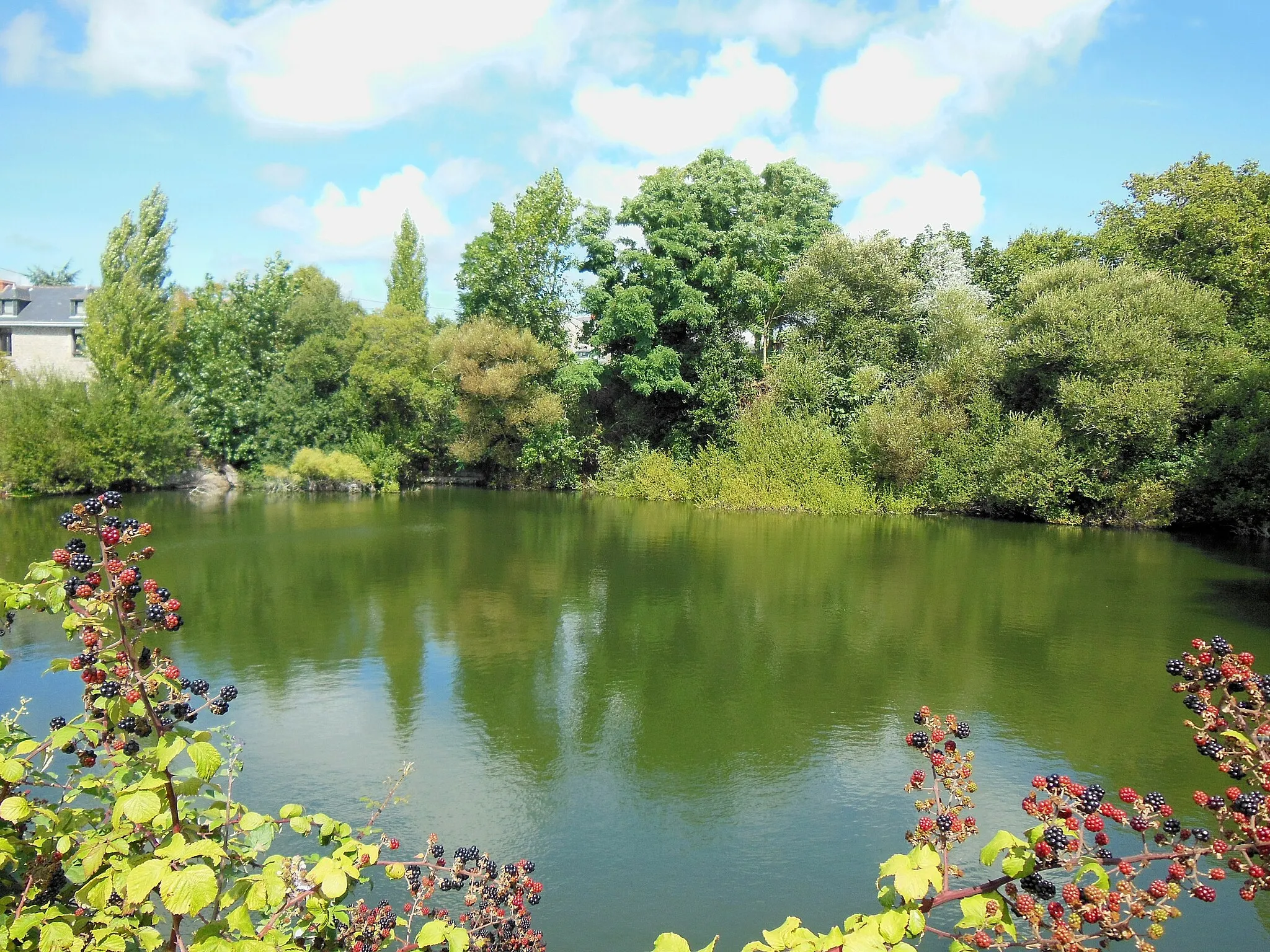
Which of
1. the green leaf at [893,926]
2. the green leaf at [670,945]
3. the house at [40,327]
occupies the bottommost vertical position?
the green leaf at [670,945]

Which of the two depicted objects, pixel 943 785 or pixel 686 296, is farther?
pixel 686 296

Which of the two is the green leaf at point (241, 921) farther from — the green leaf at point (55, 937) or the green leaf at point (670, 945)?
the green leaf at point (670, 945)

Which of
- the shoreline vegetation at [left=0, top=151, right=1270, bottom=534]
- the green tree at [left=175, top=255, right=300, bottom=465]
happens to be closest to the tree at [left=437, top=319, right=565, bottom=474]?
the shoreline vegetation at [left=0, top=151, right=1270, bottom=534]

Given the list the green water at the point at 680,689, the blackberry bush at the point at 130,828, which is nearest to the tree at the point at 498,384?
the green water at the point at 680,689

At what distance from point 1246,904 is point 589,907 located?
376 centimetres

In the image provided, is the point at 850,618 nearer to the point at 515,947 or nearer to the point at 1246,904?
the point at 1246,904

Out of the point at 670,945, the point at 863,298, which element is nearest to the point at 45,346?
the point at 863,298

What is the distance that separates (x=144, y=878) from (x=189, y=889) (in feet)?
0.37

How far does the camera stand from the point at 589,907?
182 inches

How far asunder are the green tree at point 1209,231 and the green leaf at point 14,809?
24.6m


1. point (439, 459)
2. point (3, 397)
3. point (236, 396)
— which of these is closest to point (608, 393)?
point (439, 459)

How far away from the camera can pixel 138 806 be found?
1981mm

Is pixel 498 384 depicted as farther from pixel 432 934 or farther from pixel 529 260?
pixel 432 934

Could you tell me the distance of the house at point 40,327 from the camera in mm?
36188
